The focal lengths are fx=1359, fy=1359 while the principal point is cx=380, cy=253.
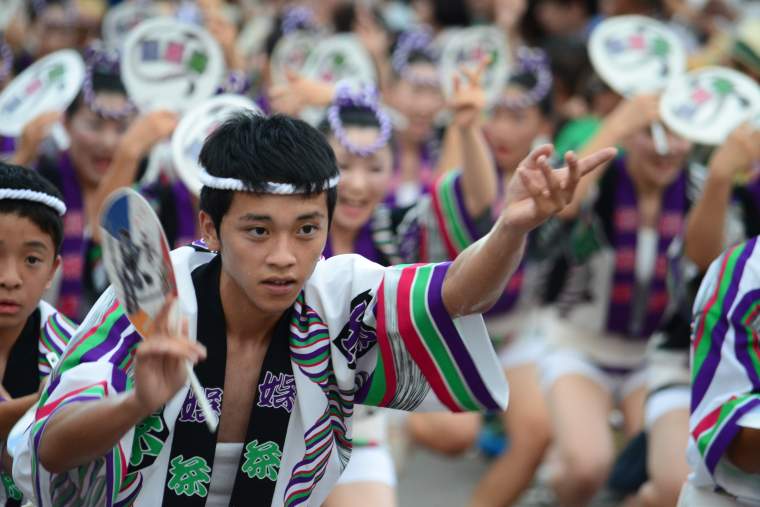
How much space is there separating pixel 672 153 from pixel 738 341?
205 cm

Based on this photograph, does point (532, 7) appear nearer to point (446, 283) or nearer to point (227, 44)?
point (227, 44)

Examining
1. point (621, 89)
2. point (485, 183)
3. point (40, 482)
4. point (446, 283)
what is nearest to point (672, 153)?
point (621, 89)

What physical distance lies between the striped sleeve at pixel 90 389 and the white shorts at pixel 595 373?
2.83 meters

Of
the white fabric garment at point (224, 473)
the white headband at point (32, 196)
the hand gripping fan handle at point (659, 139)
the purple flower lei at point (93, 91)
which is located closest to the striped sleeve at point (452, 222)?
the hand gripping fan handle at point (659, 139)

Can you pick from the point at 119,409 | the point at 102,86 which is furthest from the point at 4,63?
the point at 119,409

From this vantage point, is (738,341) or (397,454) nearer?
(738,341)

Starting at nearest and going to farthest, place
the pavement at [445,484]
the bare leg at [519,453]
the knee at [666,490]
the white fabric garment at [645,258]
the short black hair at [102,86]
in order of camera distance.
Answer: the knee at [666,490]
the bare leg at [519,453]
the white fabric garment at [645,258]
the short black hair at [102,86]
the pavement at [445,484]

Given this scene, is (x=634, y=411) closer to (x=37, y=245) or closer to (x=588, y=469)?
(x=588, y=469)

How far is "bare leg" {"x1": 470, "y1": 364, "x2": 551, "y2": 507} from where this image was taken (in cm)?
526

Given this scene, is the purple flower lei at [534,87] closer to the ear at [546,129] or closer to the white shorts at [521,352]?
the ear at [546,129]

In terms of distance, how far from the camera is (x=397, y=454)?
19.0 ft

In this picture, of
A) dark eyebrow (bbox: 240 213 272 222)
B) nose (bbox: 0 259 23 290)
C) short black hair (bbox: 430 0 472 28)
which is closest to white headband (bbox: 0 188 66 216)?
nose (bbox: 0 259 23 290)

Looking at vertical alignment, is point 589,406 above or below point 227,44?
below

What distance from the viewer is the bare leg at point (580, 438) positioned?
4961 mm
